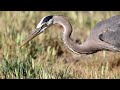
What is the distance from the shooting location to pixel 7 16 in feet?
39.9

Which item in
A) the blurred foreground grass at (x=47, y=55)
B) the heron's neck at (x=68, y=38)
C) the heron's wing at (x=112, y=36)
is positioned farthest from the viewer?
the heron's wing at (x=112, y=36)

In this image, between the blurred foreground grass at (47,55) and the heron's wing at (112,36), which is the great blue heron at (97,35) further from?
the blurred foreground grass at (47,55)

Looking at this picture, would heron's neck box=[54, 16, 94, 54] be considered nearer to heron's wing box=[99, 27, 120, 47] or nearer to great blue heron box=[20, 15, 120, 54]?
great blue heron box=[20, 15, 120, 54]

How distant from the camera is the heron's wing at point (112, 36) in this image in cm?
822

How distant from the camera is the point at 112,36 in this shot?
8250mm

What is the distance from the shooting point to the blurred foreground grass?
25.1 ft

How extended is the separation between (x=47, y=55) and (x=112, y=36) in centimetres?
165

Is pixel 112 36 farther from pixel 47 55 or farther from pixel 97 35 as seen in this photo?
pixel 47 55

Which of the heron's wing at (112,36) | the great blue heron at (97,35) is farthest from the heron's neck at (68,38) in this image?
the heron's wing at (112,36)

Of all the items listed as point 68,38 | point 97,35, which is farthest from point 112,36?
point 68,38

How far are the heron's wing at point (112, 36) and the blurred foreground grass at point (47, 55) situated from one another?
39 cm
